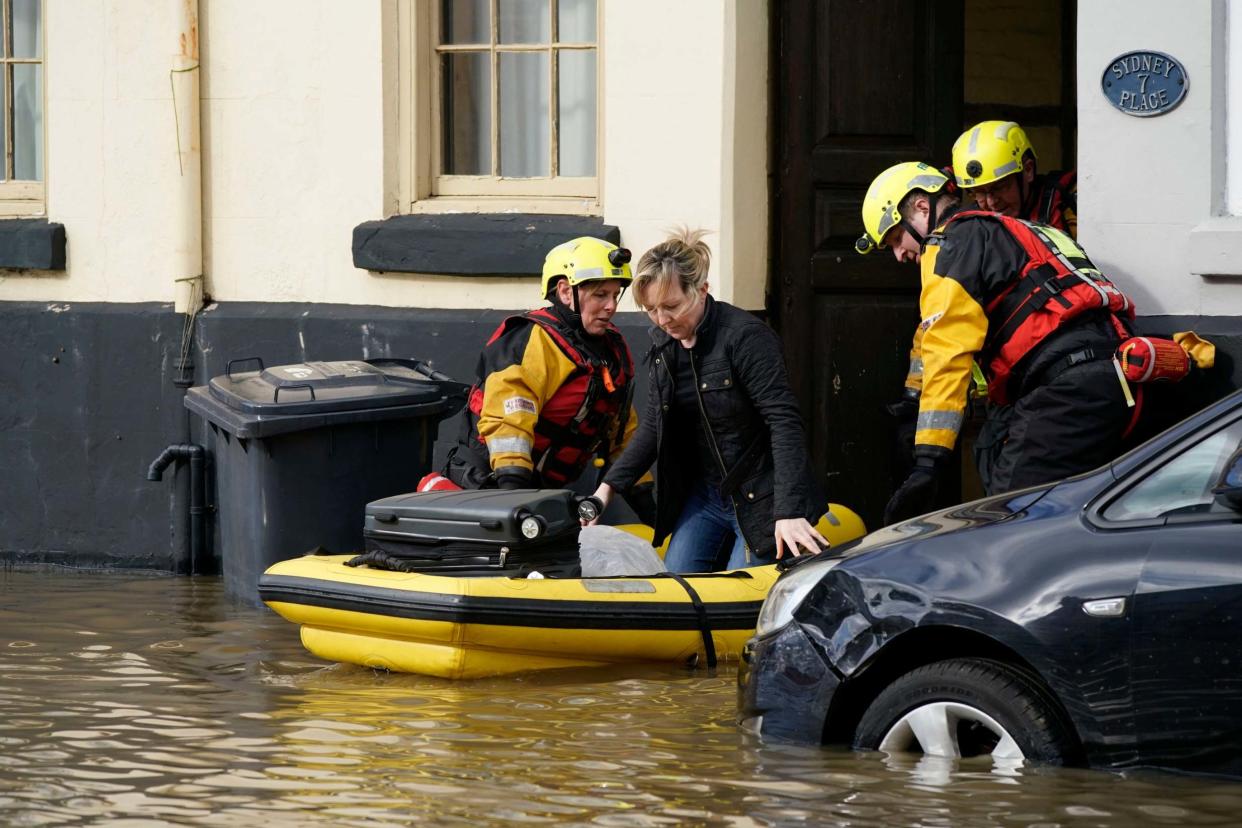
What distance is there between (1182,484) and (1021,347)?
2273mm

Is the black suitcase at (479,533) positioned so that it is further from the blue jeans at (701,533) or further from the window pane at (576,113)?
the window pane at (576,113)

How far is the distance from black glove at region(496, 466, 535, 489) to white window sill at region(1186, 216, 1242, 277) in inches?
107

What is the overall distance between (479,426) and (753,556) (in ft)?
3.99

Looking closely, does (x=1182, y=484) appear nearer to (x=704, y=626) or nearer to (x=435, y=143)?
(x=704, y=626)

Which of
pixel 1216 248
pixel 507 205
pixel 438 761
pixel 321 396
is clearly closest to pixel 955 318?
pixel 1216 248

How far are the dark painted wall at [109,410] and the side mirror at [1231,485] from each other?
572 cm

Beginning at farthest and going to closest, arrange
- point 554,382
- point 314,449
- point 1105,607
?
point 314,449
point 554,382
point 1105,607

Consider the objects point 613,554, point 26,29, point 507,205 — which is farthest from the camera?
point 26,29

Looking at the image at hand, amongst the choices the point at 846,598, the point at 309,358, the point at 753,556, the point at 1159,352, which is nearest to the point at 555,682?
the point at 753,556

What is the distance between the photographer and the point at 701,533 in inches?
323

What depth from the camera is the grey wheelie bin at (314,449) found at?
866 centimetres

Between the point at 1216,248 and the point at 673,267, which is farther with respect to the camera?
the point at 1216,248

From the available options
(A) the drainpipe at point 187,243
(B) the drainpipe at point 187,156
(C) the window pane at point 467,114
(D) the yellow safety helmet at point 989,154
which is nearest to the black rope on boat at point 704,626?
(D) the yellow safety helmet at point 989,154

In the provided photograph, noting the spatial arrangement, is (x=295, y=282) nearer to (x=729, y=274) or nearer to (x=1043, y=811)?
(x=729, y=274)
